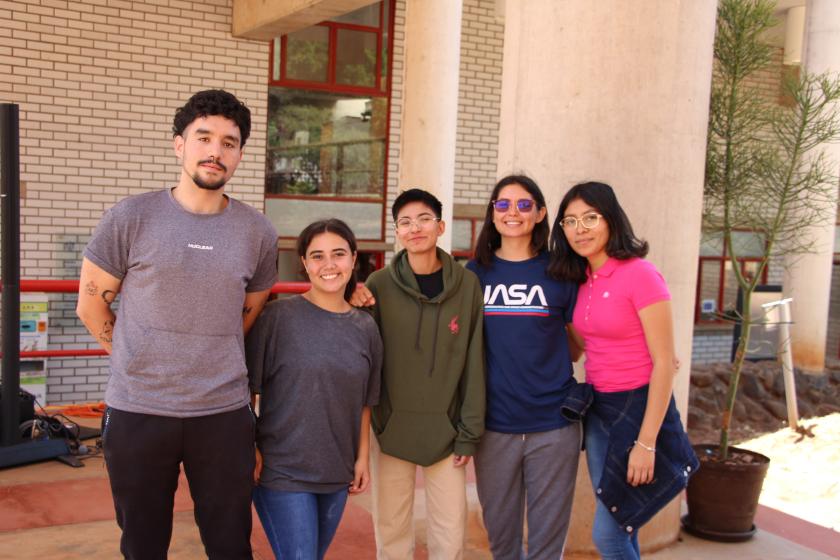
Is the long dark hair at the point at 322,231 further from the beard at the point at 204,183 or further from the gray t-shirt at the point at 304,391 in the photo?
the beard at the point at 204,183

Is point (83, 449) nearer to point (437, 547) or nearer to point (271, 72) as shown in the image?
point (437, 547)

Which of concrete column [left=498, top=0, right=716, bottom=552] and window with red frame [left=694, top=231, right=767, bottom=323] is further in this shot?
window with red frame [left=694, top=231, right=767, bottom=323]

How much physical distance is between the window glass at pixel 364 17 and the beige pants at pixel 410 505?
8.30 m

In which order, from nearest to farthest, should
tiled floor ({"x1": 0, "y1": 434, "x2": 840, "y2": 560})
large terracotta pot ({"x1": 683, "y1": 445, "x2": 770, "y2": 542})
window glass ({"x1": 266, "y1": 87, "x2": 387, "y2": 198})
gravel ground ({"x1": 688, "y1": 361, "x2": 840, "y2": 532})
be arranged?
tiled floor ({"x1": 0, "y1": 434, "x2": 840, "y2": 560})
large terracotta pot ({"x1": 683, "y1": 445, "x2": 770, "y2": 542})
gravel ground ({"x1": 688, "y1": 361, "x2": 840, "y2": 532})
window glass ({"x1": 266, "y1": 87, "x2": 387, "y2": 198})

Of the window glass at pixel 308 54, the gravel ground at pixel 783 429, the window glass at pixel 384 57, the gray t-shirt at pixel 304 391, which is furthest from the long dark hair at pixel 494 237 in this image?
the window glass at pixel 384 57

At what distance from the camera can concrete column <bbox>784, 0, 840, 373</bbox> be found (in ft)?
38.9

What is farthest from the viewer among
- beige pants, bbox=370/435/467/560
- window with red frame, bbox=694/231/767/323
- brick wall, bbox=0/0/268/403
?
window with red frame, bbox=694/231/767/323

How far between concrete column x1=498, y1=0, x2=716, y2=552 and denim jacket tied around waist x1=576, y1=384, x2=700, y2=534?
1.19m

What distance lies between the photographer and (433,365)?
3123mm

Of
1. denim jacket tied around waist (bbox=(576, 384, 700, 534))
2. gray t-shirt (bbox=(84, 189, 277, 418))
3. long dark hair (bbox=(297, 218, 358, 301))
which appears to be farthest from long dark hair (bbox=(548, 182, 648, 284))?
gray t-shirt (bbox=(84, 189, 277, 418))

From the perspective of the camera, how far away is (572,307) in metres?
Result: 3.20

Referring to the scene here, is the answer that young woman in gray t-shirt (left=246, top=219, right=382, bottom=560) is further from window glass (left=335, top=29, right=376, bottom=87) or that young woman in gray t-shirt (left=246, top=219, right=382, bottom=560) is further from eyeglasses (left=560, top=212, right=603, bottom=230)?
window glass (left=335, top=29, right=376, bottom=87)

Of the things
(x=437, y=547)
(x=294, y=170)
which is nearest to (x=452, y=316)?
(x=437, y=547)

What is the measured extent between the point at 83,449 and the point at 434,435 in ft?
10.7
